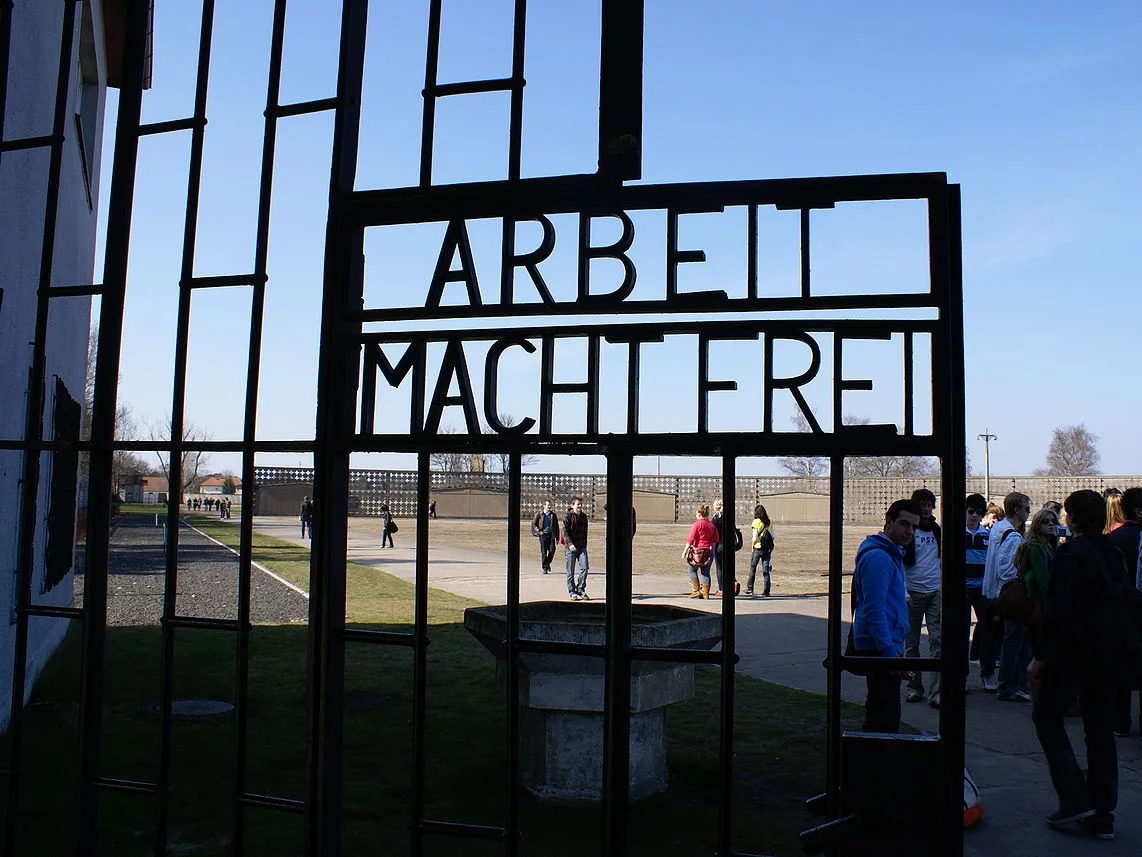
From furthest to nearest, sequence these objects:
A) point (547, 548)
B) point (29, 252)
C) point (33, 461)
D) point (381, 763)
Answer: point (547, 548)
point (29, 252)
point (381, 763)
point (33, 461)

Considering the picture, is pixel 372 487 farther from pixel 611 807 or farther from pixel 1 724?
pixel 611 807

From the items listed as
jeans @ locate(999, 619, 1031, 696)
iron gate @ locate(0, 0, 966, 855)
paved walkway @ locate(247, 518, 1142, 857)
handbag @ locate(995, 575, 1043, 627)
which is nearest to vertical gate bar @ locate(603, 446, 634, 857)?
iron gate @ locate(0, 0, 966, 855)

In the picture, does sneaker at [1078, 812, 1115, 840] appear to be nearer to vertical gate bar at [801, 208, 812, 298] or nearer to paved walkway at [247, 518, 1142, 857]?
paved walkway at [247, 518, 1142, 857]

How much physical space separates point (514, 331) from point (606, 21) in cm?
115

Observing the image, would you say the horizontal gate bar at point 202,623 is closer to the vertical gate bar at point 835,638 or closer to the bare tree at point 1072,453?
the vertical gate bar at point 835,638

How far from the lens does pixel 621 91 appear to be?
336 cm

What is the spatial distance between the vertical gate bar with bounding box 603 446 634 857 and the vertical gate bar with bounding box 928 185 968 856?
3.16ft

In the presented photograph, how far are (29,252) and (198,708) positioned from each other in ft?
11.6

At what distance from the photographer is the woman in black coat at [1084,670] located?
4.89 meters

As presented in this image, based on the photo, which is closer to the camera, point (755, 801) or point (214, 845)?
point (214, 845)

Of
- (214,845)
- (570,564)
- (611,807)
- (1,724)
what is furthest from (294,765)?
(570,564)

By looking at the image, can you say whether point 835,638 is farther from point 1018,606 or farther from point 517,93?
point 1018,606

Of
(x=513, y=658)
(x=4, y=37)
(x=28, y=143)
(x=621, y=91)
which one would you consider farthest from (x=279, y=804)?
(x=4, y=37)

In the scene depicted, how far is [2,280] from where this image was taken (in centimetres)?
577
